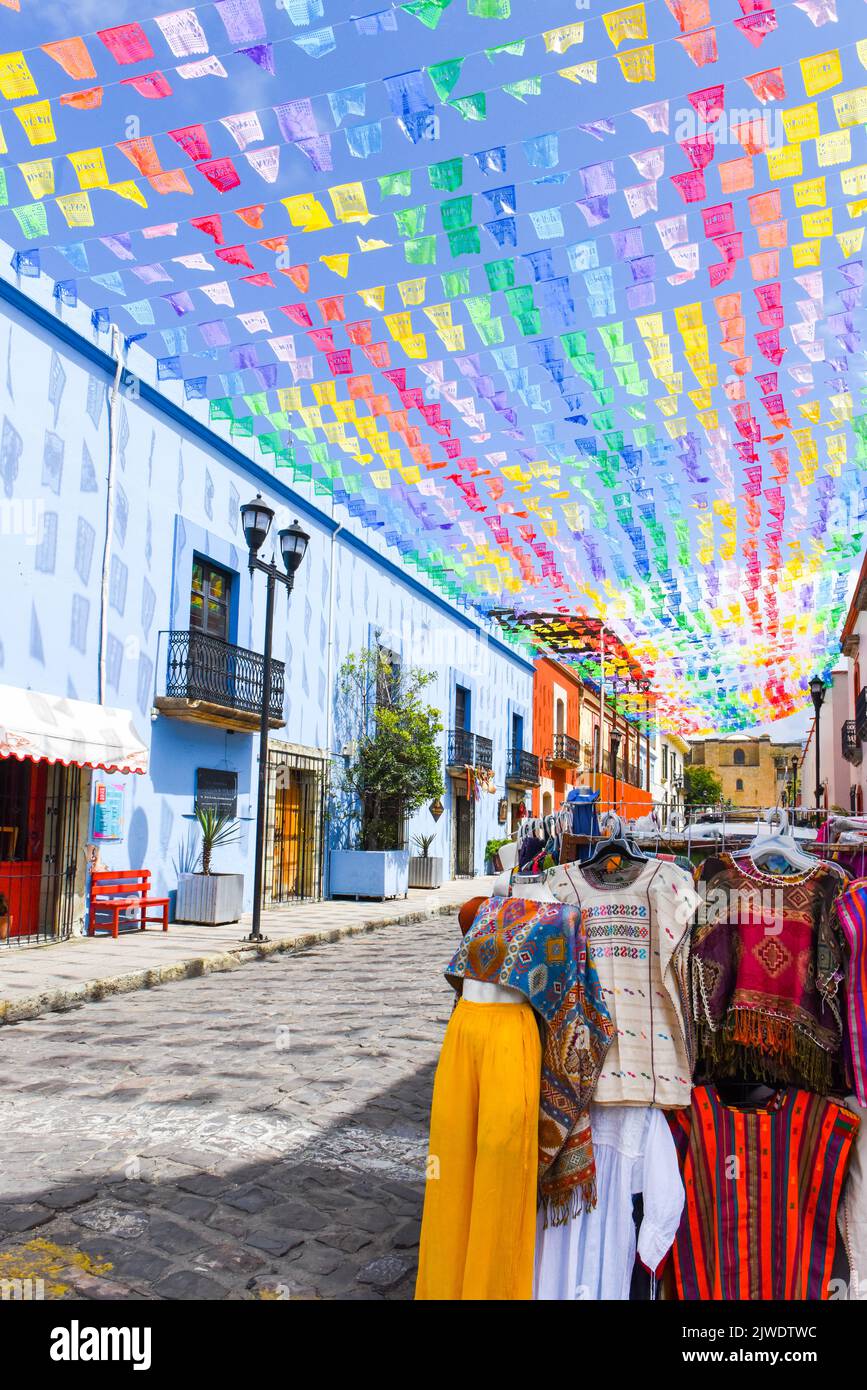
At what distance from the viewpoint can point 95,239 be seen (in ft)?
22.7

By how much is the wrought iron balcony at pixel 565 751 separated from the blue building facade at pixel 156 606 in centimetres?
1509

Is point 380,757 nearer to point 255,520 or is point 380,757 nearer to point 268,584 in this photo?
point 268,584

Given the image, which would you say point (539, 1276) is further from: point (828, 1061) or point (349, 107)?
point (349, 107)

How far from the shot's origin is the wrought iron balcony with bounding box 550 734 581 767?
31.2 meters

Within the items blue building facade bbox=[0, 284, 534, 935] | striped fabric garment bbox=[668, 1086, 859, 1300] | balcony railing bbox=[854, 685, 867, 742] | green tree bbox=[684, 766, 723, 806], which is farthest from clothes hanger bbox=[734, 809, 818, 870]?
green tree bbox=[684, 766, 723, 806]

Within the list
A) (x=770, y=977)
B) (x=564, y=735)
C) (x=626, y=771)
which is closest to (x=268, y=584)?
(x=770, y=977)

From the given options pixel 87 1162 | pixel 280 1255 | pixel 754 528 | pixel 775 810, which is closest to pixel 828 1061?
pixel 775 810

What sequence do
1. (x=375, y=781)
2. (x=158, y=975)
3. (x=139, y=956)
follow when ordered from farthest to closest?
(x=375, y=781) → (x=139, y=956) → (x=158, y=975)

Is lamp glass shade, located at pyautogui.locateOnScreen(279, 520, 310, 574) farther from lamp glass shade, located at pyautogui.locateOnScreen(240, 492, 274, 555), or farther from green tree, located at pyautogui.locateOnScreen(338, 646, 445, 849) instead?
green tree, located at pyautogui.locateOnScreen(338, 646, 445, 849)

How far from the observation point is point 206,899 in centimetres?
1183

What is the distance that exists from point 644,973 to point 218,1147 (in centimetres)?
231

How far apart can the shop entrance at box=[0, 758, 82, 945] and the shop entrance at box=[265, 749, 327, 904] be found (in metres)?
4.51

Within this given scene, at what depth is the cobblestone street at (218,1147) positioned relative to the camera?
3066 millimetres
